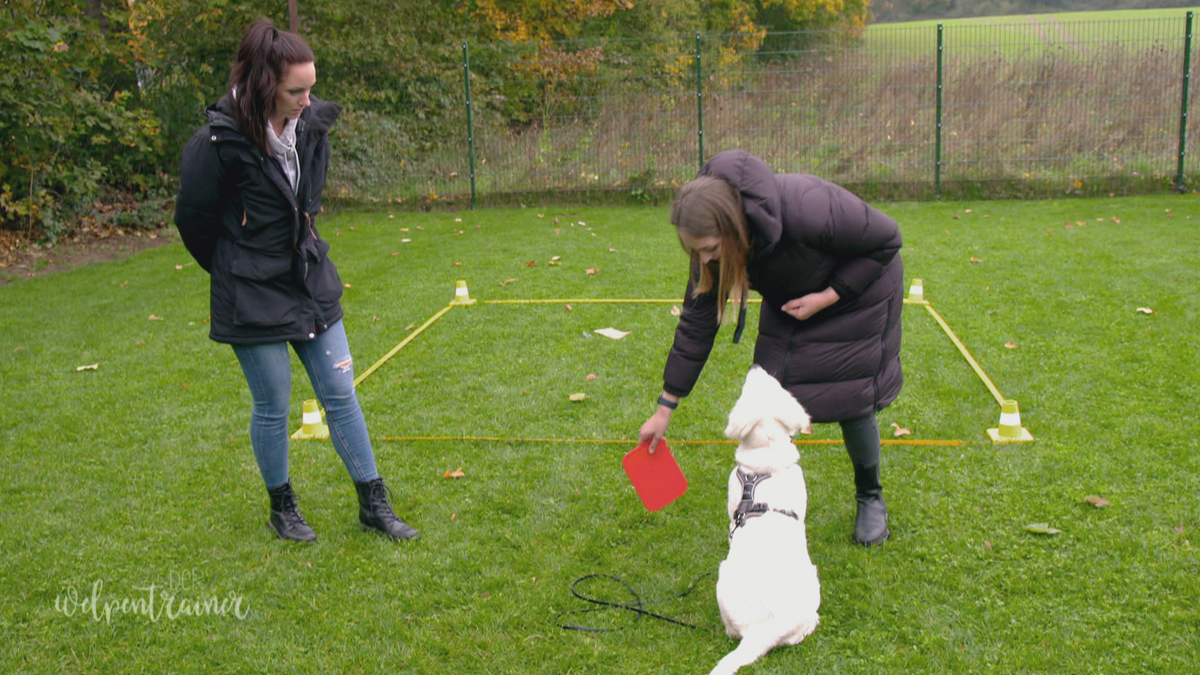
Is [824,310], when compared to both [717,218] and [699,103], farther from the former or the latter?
[699,103]

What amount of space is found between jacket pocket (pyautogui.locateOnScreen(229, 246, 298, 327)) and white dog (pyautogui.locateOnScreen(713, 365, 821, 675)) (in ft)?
5.38

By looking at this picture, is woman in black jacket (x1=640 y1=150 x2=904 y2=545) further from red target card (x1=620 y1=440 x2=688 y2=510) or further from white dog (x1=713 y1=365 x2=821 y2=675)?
white dog (x1=713 y1=365 x2=821 y2=675)

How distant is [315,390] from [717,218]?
5.73ft

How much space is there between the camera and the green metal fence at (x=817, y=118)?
11.4 m

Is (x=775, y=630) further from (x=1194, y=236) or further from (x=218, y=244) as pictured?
(x=1194, y=236)

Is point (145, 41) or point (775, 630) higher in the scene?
point (145, 41)

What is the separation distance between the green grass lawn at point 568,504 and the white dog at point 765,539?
0.60ft

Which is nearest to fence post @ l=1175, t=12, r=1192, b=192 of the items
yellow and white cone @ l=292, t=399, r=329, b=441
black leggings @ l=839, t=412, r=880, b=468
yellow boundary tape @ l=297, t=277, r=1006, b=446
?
yellow boundary tape @ l=297, t=277, r=1006, b=446

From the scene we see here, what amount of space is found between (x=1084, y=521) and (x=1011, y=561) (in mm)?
453

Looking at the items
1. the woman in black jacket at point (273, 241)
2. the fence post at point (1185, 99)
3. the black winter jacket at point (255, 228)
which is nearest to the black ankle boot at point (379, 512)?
the woman in black jacket at point (273, 241)

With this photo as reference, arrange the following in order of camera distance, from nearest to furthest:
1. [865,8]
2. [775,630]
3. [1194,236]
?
[775,630]
[1194,236]
[865,8]

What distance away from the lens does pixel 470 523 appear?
3.83 metres

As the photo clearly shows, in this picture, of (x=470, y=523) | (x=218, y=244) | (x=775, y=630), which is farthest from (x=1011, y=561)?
(x=218, y=244)

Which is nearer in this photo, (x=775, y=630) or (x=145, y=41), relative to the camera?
(x=775, y=630)
